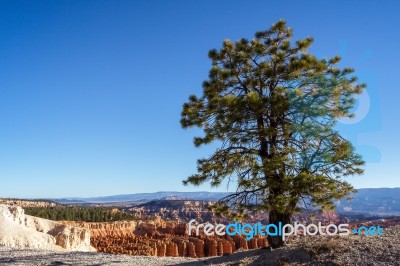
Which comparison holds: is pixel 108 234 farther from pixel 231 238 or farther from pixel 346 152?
pixel 346 152

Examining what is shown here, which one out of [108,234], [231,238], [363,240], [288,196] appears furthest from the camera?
[108,234]

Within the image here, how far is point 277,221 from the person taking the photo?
1340 cm

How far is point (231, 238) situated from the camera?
62.5 metres

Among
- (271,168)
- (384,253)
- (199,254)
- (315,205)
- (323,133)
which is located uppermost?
(323,133)

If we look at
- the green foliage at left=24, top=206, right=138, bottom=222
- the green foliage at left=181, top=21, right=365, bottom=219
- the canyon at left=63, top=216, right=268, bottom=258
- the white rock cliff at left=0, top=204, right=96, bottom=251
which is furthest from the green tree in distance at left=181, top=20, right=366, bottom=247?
the green foliage at left=24, top=206, right=138, bottom=222

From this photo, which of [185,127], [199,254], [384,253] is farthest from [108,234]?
[384,253]

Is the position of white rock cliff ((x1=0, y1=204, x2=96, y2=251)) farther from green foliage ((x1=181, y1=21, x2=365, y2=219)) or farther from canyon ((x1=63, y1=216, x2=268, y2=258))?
green foliage ((x1=181, y1=21, x2=365, y2=219))

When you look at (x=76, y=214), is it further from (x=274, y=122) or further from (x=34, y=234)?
(x=274, y=122)

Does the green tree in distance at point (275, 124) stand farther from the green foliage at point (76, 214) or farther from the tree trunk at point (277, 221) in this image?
the green foliage at point (76, 214)

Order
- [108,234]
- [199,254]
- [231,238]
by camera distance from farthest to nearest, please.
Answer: [108,234]
[231,238]
[199,254]

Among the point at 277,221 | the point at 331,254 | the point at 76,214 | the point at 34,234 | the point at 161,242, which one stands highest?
the point at 277,221

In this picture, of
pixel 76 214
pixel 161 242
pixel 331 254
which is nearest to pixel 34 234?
pixel 161 242

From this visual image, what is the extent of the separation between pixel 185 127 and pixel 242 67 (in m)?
3.19

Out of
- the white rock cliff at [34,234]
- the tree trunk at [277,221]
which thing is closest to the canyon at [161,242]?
the white rock cliff at [34,234]
